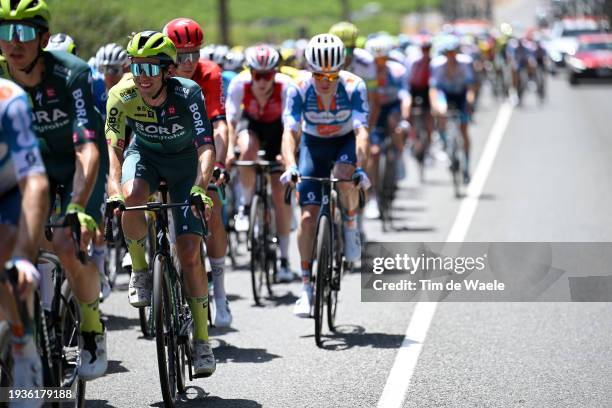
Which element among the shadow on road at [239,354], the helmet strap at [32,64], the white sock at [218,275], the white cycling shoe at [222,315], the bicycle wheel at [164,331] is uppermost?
the helmet strap at [32,64]

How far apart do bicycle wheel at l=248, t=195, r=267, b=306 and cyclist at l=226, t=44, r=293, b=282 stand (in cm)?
12

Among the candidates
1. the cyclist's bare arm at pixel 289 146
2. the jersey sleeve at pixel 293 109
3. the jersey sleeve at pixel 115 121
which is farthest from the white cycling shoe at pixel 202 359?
the jersey sleeve at pixel 293 109

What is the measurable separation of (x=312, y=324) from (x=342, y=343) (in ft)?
2.56

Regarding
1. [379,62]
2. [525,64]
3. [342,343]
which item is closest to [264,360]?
[342,343]

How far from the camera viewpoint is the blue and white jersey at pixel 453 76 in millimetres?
16984

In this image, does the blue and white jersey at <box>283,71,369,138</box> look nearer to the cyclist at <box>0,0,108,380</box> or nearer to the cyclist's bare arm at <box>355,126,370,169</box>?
the cyclist's bare arm at <box>355,126,370,169</box>

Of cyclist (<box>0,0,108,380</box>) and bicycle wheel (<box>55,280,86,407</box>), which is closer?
cyclist (<box>0,0,108,380</box>)

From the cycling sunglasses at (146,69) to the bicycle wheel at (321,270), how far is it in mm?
2118

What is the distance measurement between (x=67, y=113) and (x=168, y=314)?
4.00ft

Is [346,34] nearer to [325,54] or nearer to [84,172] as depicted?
[325,54]

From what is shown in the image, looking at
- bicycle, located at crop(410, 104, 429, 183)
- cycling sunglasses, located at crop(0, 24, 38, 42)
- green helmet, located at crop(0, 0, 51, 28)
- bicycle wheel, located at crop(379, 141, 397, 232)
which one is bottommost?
bicycle, located at crop(410, 104, 429, 183)

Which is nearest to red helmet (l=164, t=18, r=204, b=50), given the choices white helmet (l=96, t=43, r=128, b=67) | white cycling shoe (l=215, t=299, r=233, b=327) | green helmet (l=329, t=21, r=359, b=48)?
white helmet (l=96, t=43, r=128, b=67)

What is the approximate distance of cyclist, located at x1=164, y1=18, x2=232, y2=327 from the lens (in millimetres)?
8938

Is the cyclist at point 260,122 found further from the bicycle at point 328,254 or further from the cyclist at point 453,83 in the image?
the cyclist at point 453,83
